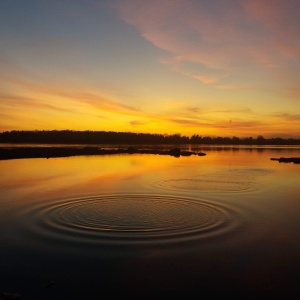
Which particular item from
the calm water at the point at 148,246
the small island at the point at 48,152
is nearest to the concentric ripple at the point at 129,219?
the calm water at the point at 148,246

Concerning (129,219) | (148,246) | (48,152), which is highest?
(48,152)

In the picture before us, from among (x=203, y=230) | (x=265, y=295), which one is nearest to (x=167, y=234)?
(x=203, y=230)

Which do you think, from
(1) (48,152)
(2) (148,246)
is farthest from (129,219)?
(1) (48,152)

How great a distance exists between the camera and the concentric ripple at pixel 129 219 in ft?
45.4

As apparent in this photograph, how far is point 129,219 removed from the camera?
16.4m

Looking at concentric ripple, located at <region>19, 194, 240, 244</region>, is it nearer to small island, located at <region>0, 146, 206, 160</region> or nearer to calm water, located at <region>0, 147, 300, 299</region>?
calm water, located at <region>0, 147, 300, 299</region>

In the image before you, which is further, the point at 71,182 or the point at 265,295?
the point at 71,182

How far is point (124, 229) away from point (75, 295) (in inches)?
233

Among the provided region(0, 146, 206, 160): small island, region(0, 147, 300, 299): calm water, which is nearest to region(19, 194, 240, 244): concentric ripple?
region(0, 147, 300, 299): calm water

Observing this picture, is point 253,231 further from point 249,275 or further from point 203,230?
point 249,275

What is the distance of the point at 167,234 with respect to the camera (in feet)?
45.9

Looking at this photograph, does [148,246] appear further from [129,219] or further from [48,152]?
[48,152]

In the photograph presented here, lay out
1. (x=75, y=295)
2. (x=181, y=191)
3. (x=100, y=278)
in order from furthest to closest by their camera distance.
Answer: (x=181, y=191) → (x=100, y=278) → (x=75, y=295)

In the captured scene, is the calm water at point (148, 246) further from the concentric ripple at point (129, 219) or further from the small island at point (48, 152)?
the small island at point (48, 152)
